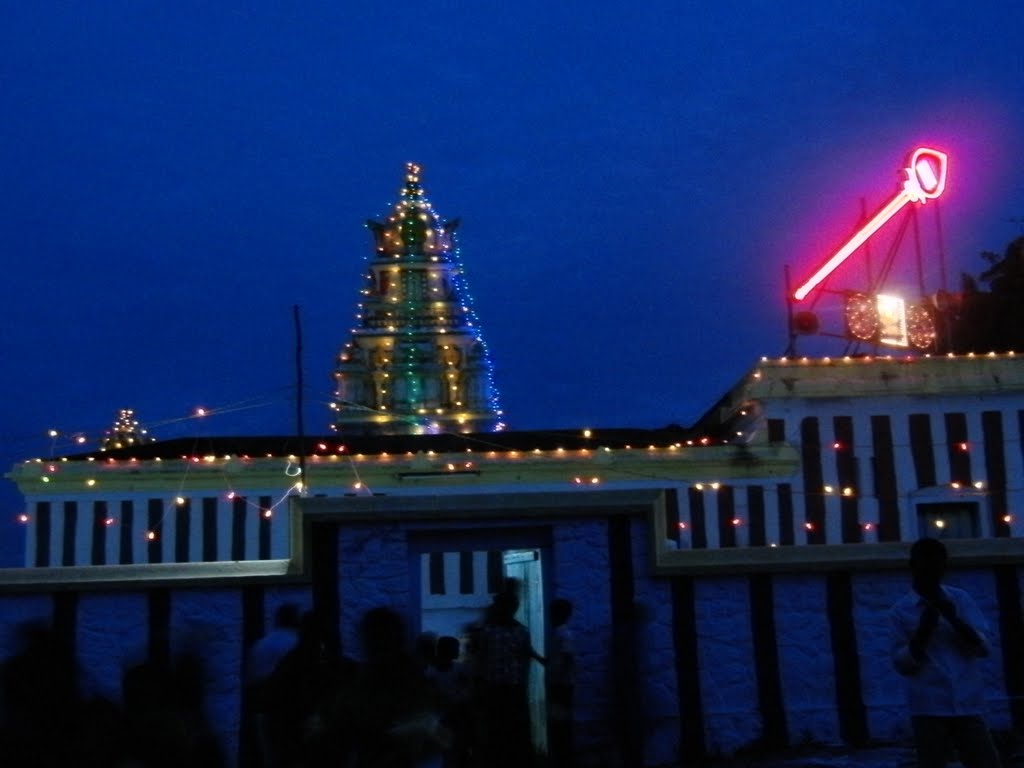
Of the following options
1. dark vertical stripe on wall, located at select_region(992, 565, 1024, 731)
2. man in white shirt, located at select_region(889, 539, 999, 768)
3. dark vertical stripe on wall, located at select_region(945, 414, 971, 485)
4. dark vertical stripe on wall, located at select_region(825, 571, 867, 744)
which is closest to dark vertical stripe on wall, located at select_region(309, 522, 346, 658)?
dark vertical stripe on wall, located at select_region(825, 571, 867, 744)

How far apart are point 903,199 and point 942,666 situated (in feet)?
75.9

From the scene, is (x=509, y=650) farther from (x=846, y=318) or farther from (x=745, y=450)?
(x=846, y=318)

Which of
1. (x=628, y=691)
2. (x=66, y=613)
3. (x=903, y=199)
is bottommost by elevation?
(x=628, y=691)

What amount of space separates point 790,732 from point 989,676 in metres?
1.81

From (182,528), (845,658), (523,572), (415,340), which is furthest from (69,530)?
(415,340)

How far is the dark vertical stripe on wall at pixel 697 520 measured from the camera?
2525cm

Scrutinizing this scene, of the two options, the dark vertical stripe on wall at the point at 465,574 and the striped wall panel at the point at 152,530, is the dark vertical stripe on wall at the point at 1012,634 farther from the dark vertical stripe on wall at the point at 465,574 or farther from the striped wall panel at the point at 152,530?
the striped wall panel at the point at 152,530

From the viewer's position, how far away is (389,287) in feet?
180

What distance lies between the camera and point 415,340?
177 feet

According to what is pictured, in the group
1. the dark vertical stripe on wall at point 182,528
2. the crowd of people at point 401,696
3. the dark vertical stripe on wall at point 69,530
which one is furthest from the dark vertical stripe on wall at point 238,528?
the crowd of people at point 401,696

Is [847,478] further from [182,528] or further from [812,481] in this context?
[182,528]

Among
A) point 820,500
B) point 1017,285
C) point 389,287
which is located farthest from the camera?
point 389,287

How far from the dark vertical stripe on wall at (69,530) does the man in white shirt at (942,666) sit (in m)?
21.6

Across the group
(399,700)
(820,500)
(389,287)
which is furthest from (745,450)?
(389,287)
